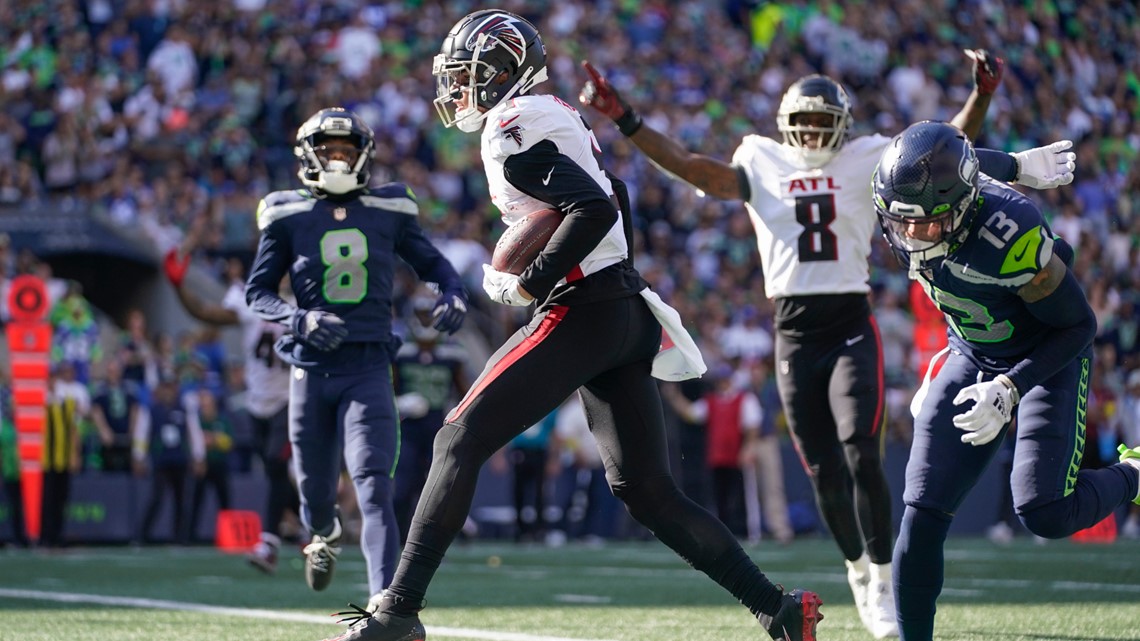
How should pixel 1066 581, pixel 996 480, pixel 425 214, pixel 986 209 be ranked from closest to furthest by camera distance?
pixel 986 209 → pixel 1066 581 → pixel 996 480 → pixel 425 214

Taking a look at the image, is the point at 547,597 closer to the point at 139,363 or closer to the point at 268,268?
the point at 268,268

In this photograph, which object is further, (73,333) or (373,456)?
(73,333)

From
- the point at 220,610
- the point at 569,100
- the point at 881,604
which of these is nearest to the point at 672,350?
the point at 881,604

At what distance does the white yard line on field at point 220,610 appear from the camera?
5.76 metres

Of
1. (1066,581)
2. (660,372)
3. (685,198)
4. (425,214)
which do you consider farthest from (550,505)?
(660,372)

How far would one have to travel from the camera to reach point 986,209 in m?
4.43

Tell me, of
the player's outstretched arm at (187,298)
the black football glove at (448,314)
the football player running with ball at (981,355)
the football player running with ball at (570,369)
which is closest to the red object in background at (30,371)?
the player's outstretched arm at (187,298)

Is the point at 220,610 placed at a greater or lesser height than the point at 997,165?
lesser

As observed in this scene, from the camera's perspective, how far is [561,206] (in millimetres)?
4570

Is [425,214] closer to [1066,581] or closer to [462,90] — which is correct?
[1066,581]

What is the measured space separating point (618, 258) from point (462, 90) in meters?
0.65

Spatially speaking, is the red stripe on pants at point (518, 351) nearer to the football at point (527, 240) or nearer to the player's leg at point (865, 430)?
the football at point (527, 240)

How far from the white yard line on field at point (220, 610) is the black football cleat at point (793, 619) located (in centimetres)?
115

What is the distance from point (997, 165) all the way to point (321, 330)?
8.02ft
